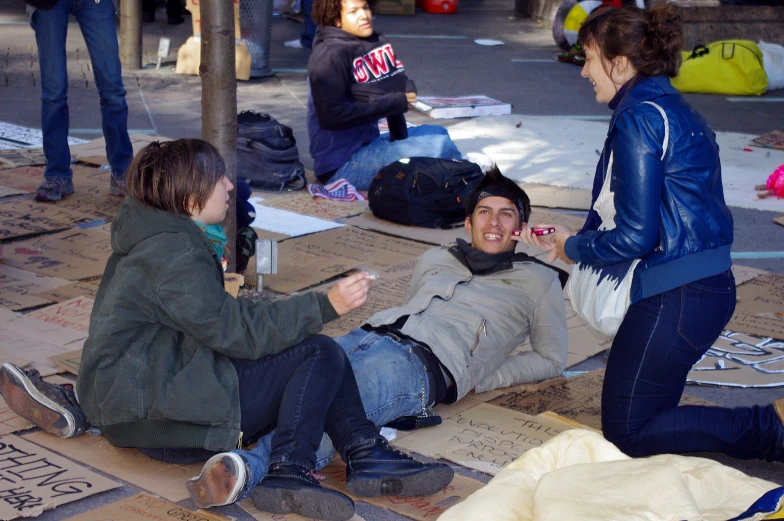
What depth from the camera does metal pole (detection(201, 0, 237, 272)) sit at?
453 cm

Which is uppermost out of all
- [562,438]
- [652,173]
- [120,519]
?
[652,173]

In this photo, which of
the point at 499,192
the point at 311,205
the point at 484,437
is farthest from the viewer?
the point at 311,205

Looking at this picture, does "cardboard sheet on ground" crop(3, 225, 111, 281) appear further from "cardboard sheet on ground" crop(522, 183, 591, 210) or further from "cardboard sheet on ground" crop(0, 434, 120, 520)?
"cardboard sheet on ground" crop(522, 183, 591, 210)

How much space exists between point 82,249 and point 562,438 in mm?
3333

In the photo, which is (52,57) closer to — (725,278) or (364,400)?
(364,400)

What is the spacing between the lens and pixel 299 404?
2.88m

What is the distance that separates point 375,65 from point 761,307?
2879mm

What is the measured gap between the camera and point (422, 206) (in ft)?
19.0

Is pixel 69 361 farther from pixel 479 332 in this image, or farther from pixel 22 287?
pixel 479 332

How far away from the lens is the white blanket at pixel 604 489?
2098 millimetres

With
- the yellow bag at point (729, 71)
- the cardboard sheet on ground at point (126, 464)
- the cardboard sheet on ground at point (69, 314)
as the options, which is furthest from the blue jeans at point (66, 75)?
the yellow bag at point (729, 71)

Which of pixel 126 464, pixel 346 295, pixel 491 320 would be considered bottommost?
pixel 126 464

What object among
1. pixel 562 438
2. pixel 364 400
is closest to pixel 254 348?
pixel 364 400

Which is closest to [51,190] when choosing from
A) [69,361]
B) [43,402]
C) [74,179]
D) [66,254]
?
[74,179]
